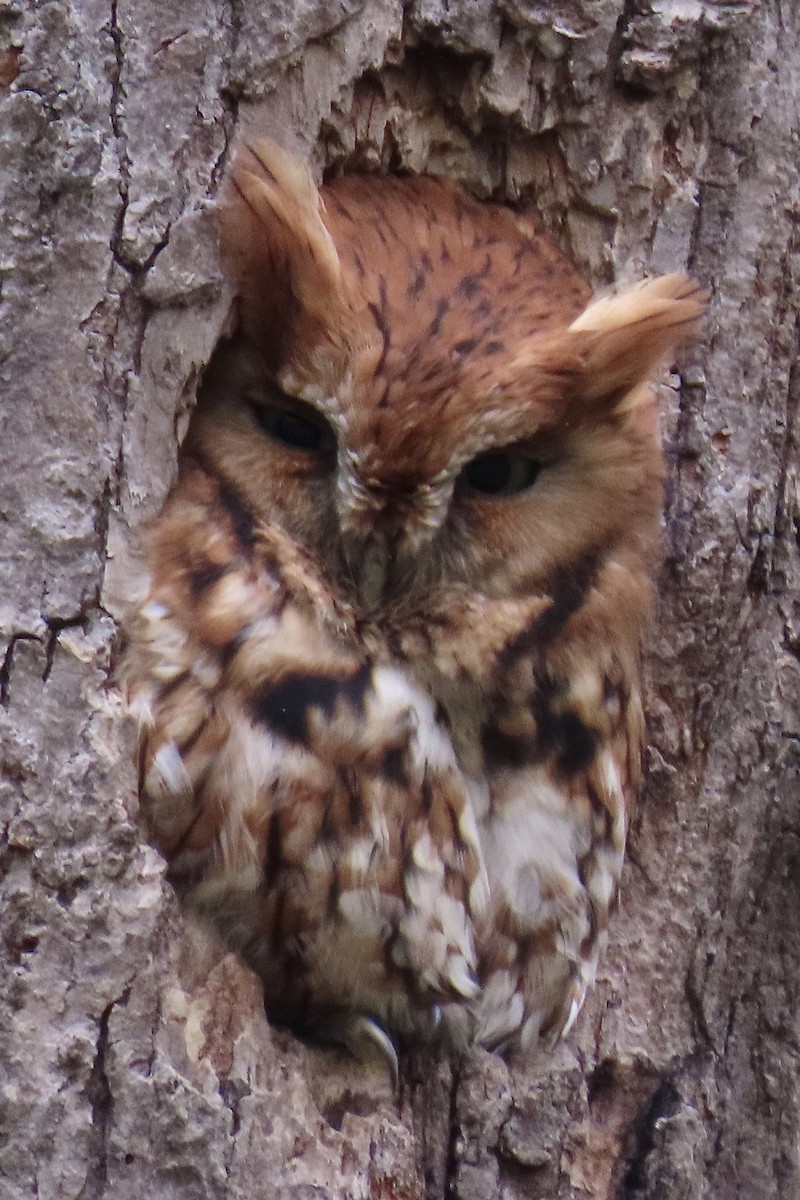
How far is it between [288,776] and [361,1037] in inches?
12.0

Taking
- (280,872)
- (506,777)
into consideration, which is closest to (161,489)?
(280,872)

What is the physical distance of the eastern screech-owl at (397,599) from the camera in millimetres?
1371

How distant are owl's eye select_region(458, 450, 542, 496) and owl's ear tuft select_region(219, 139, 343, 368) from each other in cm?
19

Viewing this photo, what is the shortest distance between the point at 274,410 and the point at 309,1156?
70 cm

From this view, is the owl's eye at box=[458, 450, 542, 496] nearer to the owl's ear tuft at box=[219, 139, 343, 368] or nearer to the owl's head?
the owl's head

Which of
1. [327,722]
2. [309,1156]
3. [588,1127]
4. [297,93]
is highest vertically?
[297,93]

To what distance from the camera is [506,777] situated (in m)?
1.62

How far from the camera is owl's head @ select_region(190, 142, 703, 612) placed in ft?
4.43

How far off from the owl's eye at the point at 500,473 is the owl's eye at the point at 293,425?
0.14 metres

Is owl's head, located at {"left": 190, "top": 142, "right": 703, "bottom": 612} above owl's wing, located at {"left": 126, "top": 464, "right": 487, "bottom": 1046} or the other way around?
above

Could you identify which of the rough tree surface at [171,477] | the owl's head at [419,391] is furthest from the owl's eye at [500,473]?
the rough tree surface at [171,477]

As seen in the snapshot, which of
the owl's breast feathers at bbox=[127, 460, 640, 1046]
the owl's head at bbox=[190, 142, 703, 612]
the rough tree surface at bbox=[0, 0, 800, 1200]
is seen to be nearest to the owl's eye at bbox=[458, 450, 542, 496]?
the owl's head at bbox=[190, 142, 703, 612]

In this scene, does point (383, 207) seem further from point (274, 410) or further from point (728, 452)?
point (728, 452)

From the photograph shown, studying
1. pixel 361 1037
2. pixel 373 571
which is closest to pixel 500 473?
pixel 373 571
